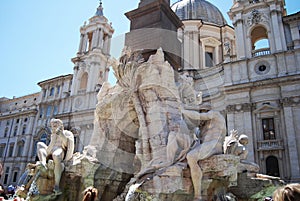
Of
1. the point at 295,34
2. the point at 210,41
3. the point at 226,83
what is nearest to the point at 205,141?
the point at 226,83

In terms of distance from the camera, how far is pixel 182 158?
495 centimetres

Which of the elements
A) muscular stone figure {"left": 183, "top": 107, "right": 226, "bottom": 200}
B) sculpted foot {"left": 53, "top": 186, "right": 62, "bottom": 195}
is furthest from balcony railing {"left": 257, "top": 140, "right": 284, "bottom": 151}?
sculpted foot {"left": 53, "top": 186, "right": 62, "bottom": 195}

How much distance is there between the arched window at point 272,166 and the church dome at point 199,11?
60.6 feet

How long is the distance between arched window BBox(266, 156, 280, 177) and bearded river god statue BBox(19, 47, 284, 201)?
42.2 feet

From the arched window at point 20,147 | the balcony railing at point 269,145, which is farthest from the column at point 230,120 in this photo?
the arched window at point 20,147

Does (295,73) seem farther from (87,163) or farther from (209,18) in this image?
(87,163)

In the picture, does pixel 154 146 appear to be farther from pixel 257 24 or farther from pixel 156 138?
pixel 257 24

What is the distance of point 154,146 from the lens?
5629mm

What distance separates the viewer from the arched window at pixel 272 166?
18406 mm

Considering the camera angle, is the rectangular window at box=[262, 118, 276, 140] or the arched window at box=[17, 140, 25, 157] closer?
the rectangular window at box=[262, 118, 276, 140]

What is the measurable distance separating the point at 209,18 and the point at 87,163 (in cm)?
2959

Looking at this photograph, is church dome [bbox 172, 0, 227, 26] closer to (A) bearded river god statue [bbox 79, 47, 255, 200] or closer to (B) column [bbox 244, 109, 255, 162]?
(B) column [bbox 244, 109, 255, 162]

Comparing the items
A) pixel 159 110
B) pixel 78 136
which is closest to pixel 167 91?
pixel 159 110

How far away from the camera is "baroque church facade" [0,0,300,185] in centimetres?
1888
